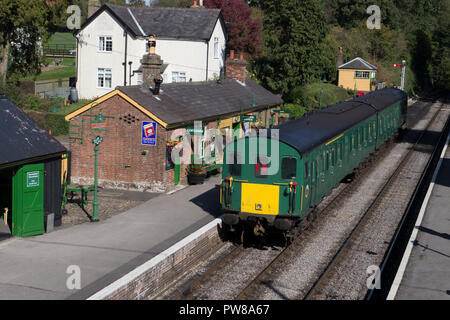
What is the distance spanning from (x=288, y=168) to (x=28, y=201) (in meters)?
7.40

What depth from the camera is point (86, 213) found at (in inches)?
757

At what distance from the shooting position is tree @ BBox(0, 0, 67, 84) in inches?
1447

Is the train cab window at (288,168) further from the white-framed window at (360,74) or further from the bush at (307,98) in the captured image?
the white-framed window at (360,74)

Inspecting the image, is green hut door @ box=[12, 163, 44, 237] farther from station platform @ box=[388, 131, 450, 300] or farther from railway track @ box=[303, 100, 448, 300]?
station platform @ box=[388, 131, 450, 300]

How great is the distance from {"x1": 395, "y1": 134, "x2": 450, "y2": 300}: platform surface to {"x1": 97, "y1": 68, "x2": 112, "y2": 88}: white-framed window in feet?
100

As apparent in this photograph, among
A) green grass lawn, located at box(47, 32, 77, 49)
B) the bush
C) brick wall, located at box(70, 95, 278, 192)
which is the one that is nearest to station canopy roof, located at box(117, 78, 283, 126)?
brick wall, located at box(70, 95, 278, 192)

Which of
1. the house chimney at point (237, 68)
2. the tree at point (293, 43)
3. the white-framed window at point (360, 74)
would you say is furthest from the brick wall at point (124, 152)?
the white-framed window at point (360, 74)

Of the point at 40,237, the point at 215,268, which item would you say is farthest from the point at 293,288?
the point at 40,237

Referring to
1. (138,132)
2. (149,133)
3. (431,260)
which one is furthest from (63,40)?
(431,260)

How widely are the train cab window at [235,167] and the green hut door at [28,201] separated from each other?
5534 mm

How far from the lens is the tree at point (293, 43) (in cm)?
4691

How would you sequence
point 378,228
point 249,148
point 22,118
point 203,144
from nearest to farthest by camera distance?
point 249,148 < point 22,118 < point 378,228 < point 203,144
